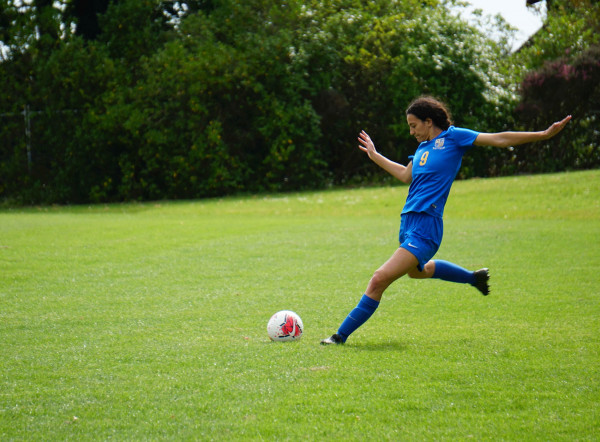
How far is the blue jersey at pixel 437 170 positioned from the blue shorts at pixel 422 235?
61 millimetres

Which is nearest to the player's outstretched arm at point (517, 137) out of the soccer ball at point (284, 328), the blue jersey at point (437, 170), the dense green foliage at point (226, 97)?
the blue jersey at point (437, 170)

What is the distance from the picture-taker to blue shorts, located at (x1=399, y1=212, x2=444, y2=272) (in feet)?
18.1

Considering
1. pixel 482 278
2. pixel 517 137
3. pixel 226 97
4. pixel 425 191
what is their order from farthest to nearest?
pixel 226 97, pixel 482 278, pixel 425 191, pixel 517 137

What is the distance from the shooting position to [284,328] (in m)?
5.64

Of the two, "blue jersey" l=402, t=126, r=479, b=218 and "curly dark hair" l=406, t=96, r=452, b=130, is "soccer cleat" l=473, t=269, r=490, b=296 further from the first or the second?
"curly dark hair" l=406, t=96, r=452, b=130

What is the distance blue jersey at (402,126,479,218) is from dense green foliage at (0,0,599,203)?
1680 centimetres

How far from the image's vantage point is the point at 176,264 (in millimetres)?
9977

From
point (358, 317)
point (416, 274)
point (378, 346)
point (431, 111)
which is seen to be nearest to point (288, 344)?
point (358, 317)

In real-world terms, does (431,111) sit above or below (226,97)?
below

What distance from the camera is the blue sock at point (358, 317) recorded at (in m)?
5.47

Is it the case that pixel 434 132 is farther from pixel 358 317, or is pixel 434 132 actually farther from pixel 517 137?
pixel 358 317

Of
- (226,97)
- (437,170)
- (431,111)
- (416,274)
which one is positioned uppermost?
(226,97)

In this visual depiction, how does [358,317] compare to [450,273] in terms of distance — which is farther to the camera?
[450,273]

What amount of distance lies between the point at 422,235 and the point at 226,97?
1784 centimetres
